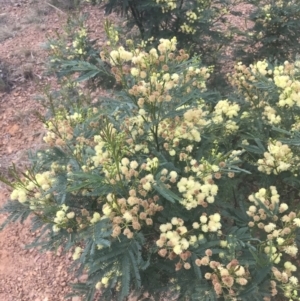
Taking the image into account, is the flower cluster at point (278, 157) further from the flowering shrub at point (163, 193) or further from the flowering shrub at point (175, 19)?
the flowering shrub at point (175, 19)

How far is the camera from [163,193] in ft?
5.95

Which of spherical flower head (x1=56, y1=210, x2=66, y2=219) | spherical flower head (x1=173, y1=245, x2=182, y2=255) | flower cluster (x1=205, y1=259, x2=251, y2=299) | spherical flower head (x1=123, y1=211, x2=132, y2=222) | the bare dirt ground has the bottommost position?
the bare dirt ground

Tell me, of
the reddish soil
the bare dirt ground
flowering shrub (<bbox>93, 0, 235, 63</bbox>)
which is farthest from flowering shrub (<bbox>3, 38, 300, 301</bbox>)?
flowering shrub (<bbox>93, 0, 235, 63</bbox>)

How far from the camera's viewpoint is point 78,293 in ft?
8.24

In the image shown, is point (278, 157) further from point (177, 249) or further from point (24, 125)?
point (24, 125)

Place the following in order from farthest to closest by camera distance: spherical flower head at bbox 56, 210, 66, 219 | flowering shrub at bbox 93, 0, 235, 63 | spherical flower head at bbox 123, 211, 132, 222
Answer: flowering shrub at bbox 93, 0, 235, 63 → spherical flower head at bbox 56, 210, 66, 219 → spherical flower head at bbox 123, 211, 132, 222

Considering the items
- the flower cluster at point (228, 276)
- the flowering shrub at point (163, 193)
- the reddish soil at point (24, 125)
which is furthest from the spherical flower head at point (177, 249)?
the reddish soil at point (24, 125)

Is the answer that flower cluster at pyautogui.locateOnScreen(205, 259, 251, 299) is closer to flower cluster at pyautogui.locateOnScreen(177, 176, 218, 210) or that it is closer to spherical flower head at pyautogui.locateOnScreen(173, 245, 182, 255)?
spherical flower head at pyautogui.locateOnScreen(173, 245, 182, 255)

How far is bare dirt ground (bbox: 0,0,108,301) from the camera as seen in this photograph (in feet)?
12.0

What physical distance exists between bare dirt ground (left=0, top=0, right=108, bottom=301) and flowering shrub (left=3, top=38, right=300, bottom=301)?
1.16 metres

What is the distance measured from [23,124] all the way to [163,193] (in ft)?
13.1

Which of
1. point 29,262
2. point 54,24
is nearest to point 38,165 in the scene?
point 29,262

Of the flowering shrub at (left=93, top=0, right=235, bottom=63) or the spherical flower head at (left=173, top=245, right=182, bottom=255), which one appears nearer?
the spherical flower head at (left=173, top=245, right=182, bottom=255)

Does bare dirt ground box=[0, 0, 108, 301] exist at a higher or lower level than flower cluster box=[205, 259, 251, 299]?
lower
